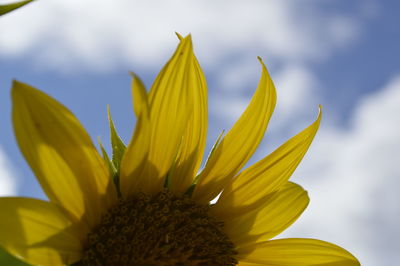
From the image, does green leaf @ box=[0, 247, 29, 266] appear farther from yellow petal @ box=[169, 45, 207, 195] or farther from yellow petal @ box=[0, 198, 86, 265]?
yellow petal @ box=[169, 45, 207, 195]

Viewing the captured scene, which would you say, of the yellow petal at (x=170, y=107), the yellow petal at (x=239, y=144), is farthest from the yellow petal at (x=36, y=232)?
the yellow petal at (x=239, y=144)

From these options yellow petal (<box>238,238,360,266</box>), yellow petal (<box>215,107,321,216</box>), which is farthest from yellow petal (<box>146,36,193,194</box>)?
yellow petal (<box>238,238,360,266</box>)

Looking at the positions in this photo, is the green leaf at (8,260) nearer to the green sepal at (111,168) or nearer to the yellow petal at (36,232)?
the yellow petal at (36,232)

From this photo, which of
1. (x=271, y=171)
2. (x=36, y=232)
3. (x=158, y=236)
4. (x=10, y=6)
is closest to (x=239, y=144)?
(x=271, y=171)

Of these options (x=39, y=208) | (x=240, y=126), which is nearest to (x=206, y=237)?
(x=240, y=126)

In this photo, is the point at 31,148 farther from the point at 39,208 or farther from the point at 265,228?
the point at 265,228

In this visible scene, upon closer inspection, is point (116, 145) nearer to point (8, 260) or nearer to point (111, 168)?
point (111, 168)
